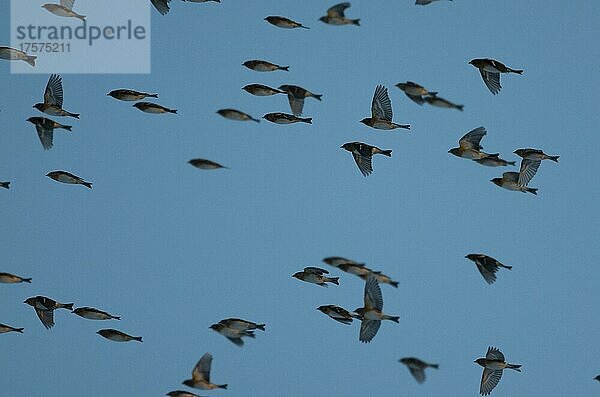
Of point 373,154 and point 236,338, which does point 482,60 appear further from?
point 236,338

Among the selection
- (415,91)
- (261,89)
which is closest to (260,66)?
(261,89)

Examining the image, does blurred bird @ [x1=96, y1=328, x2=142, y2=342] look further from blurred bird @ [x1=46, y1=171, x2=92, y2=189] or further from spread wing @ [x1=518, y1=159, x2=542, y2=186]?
spread wing @ [x1=518, y1=159, x2=542, y2=186]

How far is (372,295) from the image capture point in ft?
67.9

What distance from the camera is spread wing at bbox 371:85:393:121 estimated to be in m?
21.4

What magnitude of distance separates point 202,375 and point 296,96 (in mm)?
4971

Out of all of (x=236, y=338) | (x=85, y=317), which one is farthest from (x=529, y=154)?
(x=85, y=317)

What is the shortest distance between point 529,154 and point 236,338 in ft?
18.6

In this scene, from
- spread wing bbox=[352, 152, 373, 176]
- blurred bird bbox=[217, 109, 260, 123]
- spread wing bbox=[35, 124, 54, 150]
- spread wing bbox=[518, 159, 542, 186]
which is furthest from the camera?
spread wing bbox=[35, 124, 54, 150]

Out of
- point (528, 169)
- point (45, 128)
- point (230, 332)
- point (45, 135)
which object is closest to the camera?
point (230, 332)

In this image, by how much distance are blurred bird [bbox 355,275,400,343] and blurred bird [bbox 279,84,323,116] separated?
3.40 m

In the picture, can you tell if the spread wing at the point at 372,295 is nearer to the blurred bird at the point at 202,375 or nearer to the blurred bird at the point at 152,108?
the blurred bird at the point at 202,375

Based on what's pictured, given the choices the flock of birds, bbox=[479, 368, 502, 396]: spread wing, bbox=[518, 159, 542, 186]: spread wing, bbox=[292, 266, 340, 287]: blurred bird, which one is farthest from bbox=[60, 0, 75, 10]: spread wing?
bbox=[479, 368, 502, 396]: spread wing

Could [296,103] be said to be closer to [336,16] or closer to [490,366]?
[336,16]

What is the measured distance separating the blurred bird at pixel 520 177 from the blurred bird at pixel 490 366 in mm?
2726
